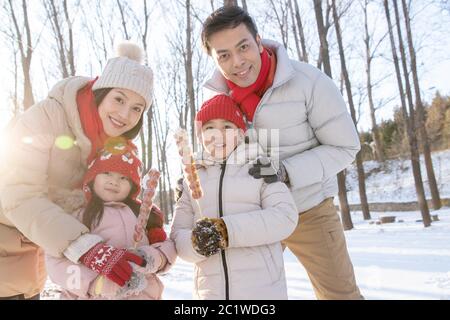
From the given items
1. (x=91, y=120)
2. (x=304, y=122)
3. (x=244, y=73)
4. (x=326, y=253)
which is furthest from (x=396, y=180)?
(x=91, y=120)

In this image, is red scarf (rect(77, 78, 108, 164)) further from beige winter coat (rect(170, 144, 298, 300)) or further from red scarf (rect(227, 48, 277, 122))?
red scarf (rect(227, 48, 277, 122))

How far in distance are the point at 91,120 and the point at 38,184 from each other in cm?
43

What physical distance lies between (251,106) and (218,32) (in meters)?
0.50

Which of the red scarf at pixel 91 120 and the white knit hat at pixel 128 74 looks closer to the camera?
the red scarf at pixel 91 120

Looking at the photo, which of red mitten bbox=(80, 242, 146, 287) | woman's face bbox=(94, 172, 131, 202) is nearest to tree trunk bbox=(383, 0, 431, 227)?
woman's face bbox=(94, 172, 131, 202)

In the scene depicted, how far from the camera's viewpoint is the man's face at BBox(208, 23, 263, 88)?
2264 millimetres

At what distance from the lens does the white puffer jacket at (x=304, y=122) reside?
2277mm

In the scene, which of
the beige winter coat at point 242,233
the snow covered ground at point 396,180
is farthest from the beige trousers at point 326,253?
the snow covered ground at point 396,180

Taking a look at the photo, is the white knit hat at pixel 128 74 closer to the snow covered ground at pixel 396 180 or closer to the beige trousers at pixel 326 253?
the beige trousers at pixel 326 253

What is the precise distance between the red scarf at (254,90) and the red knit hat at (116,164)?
737 mm

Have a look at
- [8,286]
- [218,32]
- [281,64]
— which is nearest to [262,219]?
[281,64]

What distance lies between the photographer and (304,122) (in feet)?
7.71

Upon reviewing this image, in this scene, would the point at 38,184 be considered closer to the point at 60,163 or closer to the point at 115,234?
the point at 60,163

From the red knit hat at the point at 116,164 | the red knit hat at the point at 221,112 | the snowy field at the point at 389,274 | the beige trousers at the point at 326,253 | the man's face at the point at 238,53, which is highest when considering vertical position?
the man's face at the point at 238,53
